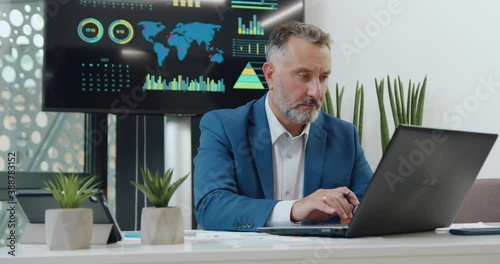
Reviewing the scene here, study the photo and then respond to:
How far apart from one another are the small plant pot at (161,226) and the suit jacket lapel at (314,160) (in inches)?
41.6

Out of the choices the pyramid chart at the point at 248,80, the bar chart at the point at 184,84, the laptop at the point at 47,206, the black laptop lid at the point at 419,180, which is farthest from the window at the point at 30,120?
the black laptop lid at the point at 419,180

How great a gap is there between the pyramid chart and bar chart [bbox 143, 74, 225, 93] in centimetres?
10

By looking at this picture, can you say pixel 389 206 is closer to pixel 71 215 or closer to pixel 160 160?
pixel 71 215

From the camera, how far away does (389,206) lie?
1.49 metres

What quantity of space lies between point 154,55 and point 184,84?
215mm

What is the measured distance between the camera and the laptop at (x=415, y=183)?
141 centimetres

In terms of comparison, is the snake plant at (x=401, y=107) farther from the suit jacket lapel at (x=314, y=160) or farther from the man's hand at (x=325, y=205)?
the man's hand at (x=325, y=205)

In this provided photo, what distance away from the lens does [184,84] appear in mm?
3531

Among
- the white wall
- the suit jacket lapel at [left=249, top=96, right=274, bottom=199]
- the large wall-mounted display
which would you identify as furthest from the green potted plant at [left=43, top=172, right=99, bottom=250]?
the white wall

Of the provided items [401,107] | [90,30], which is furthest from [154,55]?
[401,107]

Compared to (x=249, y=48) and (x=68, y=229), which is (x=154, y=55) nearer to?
(x=249, y=48)

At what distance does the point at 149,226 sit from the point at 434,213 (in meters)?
0.76

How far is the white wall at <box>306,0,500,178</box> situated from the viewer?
416 centimetres

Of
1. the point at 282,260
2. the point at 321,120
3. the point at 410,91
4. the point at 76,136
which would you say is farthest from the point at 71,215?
the point at 410,91
